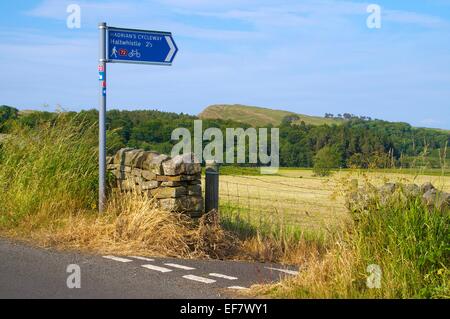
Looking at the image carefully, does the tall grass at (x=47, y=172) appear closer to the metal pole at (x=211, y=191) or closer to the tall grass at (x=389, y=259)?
the metal pole at (x=211, y=191)

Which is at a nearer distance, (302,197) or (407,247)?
(407,247)

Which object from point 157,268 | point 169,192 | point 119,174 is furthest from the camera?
point 119,174

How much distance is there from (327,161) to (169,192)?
3.67m

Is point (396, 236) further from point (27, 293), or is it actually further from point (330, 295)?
point (27, 293)

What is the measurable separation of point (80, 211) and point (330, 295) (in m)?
5.45

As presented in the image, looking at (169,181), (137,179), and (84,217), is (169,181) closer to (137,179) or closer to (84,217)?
(137,179)

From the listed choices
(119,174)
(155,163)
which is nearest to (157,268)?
(155,163)

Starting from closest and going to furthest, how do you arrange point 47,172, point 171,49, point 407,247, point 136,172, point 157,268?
point 407,247 < point 157,268 < point 171,49 < point 136,172 < point 47,172

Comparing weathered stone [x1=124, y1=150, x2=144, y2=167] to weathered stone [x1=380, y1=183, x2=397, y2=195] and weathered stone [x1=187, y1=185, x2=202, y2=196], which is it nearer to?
weathered stone [x1=187, y1=185, x2=202, y2=196]

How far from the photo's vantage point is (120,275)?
23.4 feet

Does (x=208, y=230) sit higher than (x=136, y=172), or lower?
lower

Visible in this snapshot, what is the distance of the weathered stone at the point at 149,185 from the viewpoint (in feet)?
32.8
